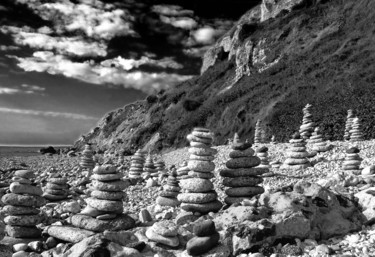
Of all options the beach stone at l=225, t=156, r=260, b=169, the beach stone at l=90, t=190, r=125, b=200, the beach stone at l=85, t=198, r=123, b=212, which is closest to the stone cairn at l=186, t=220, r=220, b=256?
the beach stone at l=85, t=198, r=123, b=212

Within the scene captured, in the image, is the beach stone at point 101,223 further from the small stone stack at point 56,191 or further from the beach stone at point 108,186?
the small stone stack at point 56,191

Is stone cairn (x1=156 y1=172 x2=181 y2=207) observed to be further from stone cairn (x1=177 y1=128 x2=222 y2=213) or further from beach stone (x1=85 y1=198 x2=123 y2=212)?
beach stone (x1=85 y1=198 x2=123 y2=212)

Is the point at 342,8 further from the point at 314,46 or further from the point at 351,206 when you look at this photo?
the point at 351,206

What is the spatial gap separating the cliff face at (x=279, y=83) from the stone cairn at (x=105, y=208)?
35.6m

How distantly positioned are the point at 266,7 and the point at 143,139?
57.6 m

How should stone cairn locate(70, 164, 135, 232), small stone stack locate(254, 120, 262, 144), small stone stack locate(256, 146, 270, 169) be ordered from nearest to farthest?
1. stone cairn locate(70, 164, 135, 232)
2. small stone stack locate(256, 146, 270, 169)
3. small stone stack locate(254, 120, 262, 144)

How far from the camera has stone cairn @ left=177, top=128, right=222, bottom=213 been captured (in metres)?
13.7

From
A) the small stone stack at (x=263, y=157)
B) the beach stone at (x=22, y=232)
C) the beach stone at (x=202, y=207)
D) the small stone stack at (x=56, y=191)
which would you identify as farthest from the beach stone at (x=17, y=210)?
the small stone stack at (x=263, y=157)

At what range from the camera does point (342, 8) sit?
88.2m

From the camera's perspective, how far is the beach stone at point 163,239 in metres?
10.1

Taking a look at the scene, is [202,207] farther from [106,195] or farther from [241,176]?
[106,195]

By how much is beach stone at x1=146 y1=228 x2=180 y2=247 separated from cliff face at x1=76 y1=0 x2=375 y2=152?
122 ft

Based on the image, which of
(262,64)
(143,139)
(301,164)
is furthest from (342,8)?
(301,164)

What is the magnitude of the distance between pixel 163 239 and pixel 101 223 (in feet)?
10.5
